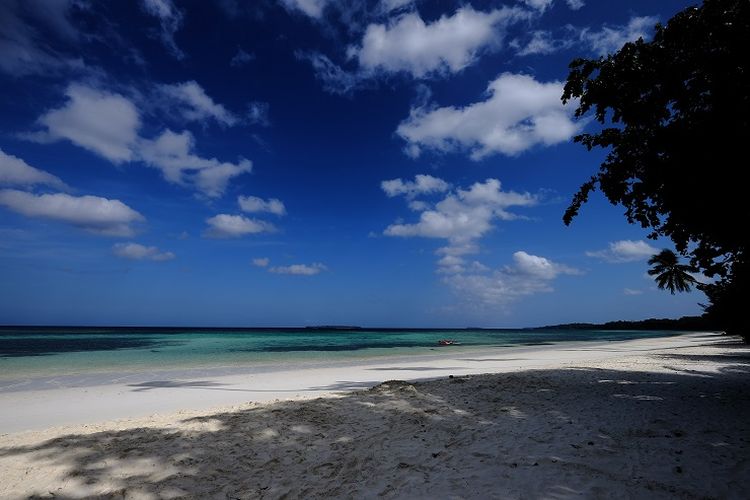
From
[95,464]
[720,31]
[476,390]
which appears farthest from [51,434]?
[720,31]

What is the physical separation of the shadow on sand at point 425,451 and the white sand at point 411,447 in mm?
22

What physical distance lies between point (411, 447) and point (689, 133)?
7.57 meters

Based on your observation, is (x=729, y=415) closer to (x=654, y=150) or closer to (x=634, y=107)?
(x=654, y=150)

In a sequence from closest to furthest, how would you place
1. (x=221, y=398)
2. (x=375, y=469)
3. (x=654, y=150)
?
(x=375, y=469) < (x=654, y=150) < (x=221, y=398)

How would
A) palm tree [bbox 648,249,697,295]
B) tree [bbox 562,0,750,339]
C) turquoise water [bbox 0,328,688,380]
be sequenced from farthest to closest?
palm tree [bbox 648,249,697,295] → turquoise water [bbox 0,328,688,380] → tree [bbox 562,0,750,339]

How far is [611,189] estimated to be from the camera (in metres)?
9.49

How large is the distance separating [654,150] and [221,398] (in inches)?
481

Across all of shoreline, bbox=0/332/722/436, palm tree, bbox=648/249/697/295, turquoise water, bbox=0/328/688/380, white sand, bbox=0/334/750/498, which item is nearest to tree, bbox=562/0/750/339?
white sand, bbox=0/334/750/498

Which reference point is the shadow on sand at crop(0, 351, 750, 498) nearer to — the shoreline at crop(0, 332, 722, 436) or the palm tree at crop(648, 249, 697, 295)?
the shoreline at crop(0, 332, 722, 436)

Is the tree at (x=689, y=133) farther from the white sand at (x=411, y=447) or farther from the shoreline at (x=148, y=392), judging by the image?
the shoreline at (x=148, y=392)

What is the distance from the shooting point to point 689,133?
711 cm

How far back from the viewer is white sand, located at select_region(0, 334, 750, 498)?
4.41 metres

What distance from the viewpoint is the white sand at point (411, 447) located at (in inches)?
174

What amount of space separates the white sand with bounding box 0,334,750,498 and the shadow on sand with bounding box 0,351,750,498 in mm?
22
